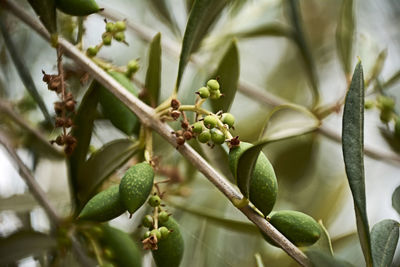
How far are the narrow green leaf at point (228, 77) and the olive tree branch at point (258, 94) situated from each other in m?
0.35

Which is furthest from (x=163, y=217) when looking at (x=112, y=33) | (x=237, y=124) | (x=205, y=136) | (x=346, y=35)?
(x=237, y=124)

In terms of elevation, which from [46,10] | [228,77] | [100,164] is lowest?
[100,164]

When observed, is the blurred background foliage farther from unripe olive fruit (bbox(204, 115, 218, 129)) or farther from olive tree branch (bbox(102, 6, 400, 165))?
unripe olive fruit (bbox(204, 115, 218, 129))

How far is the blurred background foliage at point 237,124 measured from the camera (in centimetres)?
131

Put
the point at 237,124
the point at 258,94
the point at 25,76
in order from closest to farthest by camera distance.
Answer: the point at 25,76, the point at 258,94, the point at 237,124

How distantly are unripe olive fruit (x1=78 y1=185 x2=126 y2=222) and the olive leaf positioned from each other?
9.1 inches

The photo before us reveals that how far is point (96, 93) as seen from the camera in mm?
1012

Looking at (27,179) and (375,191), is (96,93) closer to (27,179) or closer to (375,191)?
(27,179)

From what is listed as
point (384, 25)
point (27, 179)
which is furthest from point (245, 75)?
point (27, 179)

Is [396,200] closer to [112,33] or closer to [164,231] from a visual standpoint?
[164,231]

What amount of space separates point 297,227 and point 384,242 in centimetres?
14

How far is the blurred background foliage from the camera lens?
1.31 metres

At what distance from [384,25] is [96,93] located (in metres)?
1.34

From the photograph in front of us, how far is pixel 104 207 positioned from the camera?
880 mm
